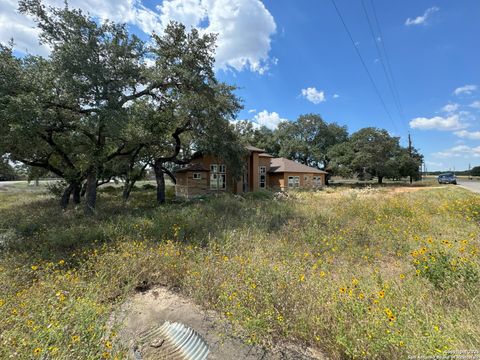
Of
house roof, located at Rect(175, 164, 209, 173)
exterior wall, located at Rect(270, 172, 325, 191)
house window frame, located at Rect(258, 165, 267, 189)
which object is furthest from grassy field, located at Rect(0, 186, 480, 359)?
exterior wall, located at Rect(270, 172, 325, 191)

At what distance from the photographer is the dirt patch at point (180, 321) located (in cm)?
268

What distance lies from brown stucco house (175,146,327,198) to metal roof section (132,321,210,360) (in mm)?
16399

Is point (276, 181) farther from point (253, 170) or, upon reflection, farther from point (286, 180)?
point (253, 170)

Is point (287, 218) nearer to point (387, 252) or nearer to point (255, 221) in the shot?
point (255, 221)

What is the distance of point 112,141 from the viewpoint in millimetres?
12398

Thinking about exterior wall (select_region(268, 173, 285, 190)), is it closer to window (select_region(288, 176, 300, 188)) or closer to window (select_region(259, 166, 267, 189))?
window (select_region(288, 176, 300, 188))

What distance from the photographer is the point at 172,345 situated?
113 inches

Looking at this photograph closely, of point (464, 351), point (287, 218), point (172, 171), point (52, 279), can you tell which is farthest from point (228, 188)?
point (464, 351)

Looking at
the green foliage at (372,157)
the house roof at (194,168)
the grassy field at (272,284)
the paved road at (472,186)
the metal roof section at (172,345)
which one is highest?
the green foliage at (372,157)

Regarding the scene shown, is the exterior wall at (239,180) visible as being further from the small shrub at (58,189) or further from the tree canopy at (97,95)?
the small shrub at (58,189)

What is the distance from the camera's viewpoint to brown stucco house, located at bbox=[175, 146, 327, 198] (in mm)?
22969

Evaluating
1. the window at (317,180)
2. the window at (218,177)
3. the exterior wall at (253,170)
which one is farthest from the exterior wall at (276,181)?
the window at (218,177)

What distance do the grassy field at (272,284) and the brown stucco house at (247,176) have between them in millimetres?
13842

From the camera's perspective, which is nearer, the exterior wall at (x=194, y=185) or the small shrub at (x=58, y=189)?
the small shrub at (x=58, y=189)
